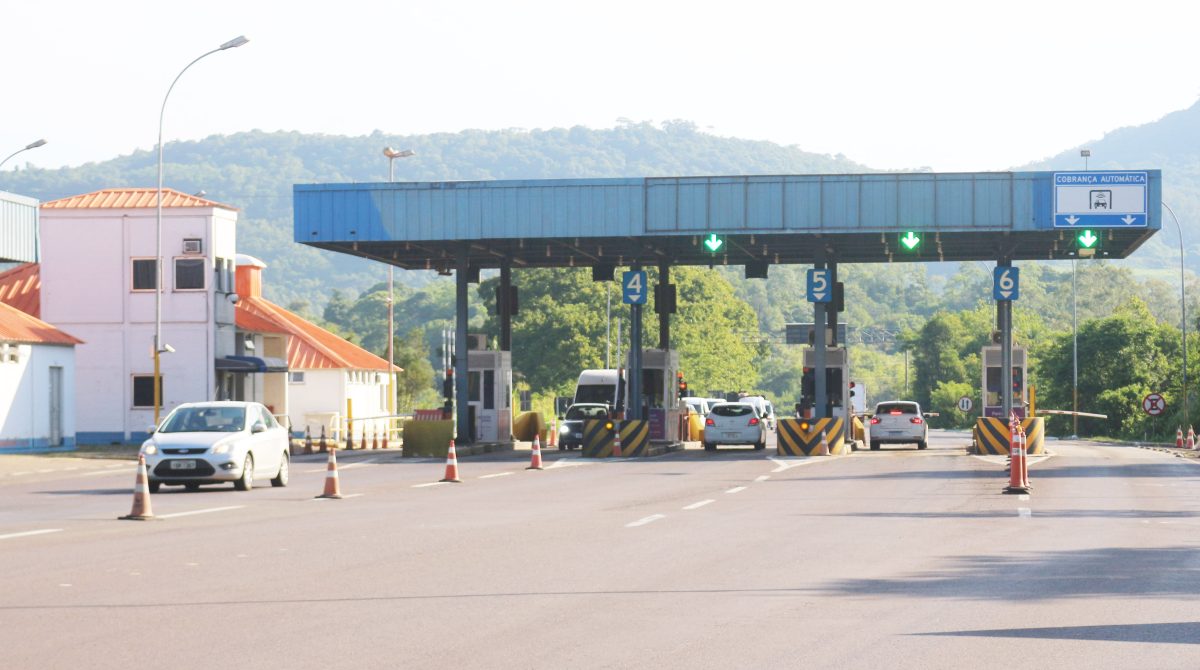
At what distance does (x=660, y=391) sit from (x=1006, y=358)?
10504 mm

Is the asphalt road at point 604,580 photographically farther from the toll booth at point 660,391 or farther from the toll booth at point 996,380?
the toll booth at point 660,391

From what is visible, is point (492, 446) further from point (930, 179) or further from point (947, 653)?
point (947, 653)

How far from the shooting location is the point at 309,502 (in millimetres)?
24422

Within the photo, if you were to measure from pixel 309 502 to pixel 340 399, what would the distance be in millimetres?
58263

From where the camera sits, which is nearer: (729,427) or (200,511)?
(200,511)

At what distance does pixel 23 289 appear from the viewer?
66875 mm

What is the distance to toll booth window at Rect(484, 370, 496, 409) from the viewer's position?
4959 centimetres

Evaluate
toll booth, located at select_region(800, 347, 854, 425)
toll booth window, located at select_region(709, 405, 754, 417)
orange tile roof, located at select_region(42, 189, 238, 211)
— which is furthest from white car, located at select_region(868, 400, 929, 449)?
orange tile roof, located at select_region(42, 189, 238, 211)

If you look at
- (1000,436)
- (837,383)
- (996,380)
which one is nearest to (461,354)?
(837,383)

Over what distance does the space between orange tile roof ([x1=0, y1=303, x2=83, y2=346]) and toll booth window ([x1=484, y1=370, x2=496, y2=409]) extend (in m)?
13.4

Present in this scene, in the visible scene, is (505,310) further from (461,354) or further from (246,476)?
(246,476)

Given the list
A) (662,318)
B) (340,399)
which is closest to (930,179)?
(662,318)

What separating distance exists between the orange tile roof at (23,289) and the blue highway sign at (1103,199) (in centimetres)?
3746

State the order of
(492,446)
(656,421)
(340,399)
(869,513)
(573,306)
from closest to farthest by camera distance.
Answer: (869,513), (492,446), (656,421), (340,399), (573,306)
